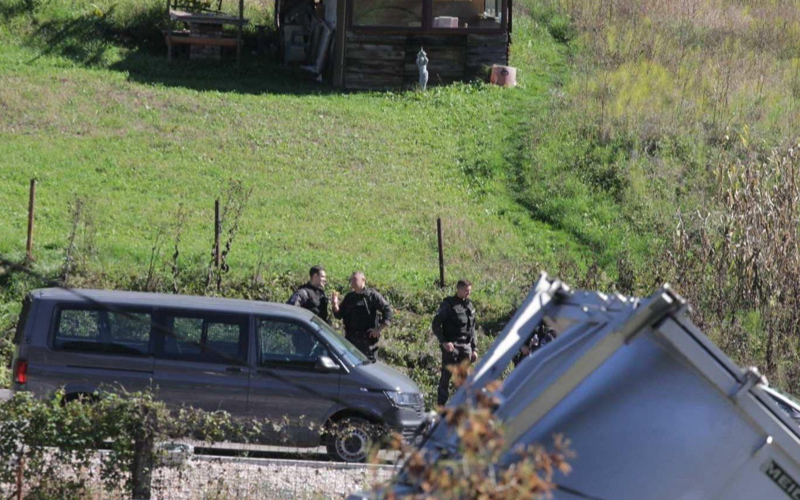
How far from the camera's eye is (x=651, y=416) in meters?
6.16

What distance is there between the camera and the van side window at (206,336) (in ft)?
37.9

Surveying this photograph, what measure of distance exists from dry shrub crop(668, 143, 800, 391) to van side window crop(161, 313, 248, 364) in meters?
7.30

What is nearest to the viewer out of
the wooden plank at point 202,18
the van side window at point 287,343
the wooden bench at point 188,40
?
the van side window at point 287,343

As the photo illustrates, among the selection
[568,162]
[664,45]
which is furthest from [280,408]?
[664,45]

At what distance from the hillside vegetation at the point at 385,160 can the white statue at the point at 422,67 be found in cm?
40

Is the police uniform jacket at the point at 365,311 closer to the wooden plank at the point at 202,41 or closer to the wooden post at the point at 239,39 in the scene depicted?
the wooden post at the point at 239,39

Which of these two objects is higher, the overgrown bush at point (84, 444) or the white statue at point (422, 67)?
the white statue at point (422, 67)

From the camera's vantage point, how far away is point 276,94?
2672 centimetres

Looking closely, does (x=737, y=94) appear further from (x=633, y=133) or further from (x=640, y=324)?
(x=640, y=324)

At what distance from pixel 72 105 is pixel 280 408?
1483cm

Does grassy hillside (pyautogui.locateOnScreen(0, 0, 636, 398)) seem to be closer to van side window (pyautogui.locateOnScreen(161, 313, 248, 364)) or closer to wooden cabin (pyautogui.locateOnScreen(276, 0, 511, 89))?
wooden cabin (pyautogui.locateOnScreen(276, 0, 511, 89))

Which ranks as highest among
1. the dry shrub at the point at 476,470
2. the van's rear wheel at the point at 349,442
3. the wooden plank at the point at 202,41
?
the wooden plank at the point at 202,41

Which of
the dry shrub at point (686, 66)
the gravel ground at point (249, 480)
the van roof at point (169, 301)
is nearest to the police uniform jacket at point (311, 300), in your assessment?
the van roof at point (169, 301)

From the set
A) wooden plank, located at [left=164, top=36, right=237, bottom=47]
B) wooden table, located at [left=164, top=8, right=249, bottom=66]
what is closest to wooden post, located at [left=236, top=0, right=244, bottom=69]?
wooden table, located at [left=164, top=8, right=249, bottom=66]
